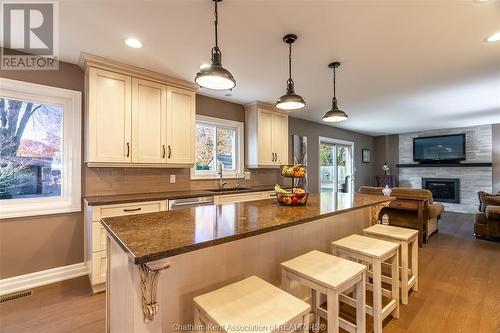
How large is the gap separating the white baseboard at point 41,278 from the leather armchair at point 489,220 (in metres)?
6.01

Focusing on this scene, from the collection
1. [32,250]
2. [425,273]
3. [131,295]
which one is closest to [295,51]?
[131,295]

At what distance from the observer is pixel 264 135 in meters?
4.32

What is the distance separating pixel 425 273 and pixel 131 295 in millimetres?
3303

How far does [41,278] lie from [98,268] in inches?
28.9

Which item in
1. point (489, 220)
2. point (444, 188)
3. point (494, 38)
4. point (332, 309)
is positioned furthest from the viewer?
point (444, 188)

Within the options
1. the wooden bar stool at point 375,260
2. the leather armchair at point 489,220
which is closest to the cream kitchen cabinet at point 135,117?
the wooden bar stool at point 375,260

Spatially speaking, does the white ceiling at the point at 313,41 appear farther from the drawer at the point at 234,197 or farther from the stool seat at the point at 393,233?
the stool seat at the point at 393,233

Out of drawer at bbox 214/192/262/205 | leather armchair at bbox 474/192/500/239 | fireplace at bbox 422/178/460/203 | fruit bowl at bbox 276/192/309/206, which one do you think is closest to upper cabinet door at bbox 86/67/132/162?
drawer at bbox 214/192/262/205

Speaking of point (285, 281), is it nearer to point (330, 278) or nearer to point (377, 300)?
point (330, 278)

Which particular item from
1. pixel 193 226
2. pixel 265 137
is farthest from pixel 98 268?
pixel 265 137

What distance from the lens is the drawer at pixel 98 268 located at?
2.37 metres

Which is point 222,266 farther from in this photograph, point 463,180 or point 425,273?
point 463,180

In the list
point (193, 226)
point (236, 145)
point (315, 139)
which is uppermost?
point (315, 139)

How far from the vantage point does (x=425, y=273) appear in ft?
9.51
